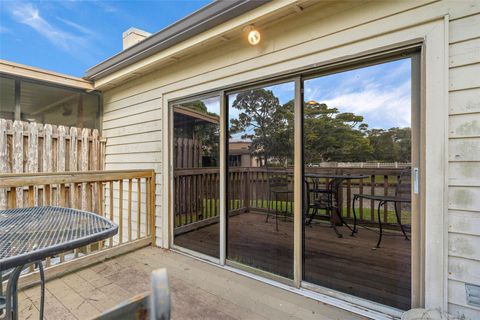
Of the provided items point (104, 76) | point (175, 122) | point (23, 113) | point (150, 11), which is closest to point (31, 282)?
point (175, 122)

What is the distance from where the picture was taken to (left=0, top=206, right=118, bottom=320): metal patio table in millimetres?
792

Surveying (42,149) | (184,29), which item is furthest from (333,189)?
(42,149)

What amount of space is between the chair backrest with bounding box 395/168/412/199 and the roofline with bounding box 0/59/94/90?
14.9 ft

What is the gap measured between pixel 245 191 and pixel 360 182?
→ 1.21m

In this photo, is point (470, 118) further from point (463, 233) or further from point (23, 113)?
point (23, 113)

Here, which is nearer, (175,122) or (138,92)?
(175,122)

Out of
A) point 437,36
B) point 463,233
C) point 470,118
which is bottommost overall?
point 463,233

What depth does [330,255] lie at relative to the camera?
2479 mm

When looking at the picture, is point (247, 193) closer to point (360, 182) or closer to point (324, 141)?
point (324, 141)

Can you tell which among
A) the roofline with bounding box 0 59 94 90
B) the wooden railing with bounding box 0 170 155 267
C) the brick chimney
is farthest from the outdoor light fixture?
→ the roofline with bounding box 0 59 94 90

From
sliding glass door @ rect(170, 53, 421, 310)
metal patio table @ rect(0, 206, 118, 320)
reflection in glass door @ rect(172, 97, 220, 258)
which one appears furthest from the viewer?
reflection in glass door @ rect(172, 97, 220, 258)

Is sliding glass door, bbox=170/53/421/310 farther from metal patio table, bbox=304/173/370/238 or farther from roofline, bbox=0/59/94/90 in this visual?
roofline, bbox=0/59/94/90

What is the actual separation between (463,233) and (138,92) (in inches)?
157

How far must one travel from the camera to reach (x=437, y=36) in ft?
5.25
